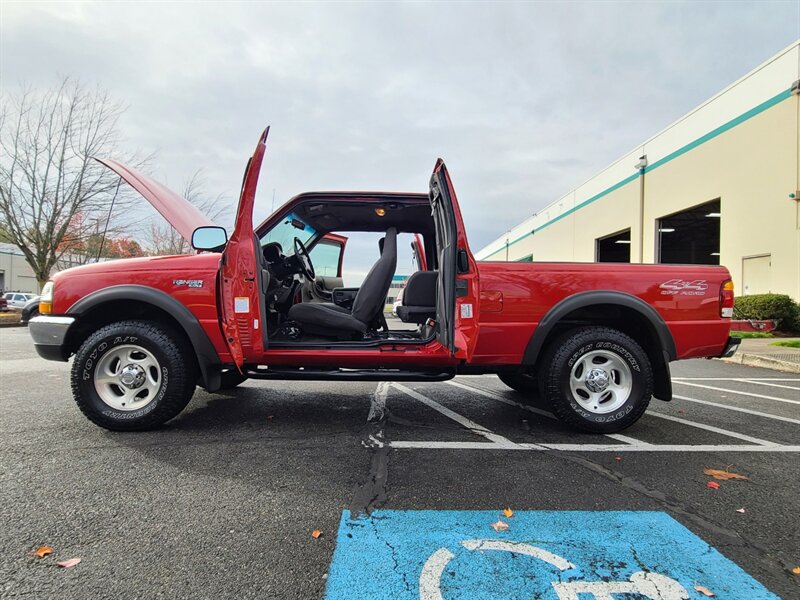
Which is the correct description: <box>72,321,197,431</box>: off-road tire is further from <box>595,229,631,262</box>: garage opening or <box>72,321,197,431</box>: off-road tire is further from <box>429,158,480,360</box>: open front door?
<box>595,229,631,262</box>: garage opening

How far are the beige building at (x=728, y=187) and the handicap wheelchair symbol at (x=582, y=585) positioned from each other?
49.1ft

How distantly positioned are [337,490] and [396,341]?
4.98 feet

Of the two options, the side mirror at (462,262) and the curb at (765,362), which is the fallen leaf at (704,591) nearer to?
the side mirror at (462,262)

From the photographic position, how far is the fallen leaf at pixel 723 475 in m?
2.69

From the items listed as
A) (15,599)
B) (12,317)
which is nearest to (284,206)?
(15,599)

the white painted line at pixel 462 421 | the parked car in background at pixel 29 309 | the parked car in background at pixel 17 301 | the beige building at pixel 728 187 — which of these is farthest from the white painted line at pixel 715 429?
the parked car in background at pixel 17 301

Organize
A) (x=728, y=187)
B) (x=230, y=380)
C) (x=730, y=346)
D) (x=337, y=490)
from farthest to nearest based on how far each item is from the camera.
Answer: (x=728, y=187), (x=230, y=380), (x=730, y=346), (x=337, y=490)

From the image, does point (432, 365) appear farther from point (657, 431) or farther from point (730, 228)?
point (730, 228)

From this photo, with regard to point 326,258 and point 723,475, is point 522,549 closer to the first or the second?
point 723,475

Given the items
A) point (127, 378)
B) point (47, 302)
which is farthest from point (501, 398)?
point (47, 302)

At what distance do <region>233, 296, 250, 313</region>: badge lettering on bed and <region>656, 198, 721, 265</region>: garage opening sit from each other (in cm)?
1811

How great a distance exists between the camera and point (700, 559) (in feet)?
6.06

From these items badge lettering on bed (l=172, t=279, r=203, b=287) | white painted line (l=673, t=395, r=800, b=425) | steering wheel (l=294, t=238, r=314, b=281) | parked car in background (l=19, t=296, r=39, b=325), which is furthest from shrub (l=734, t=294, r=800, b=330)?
parked car in background (l=19, t=296, r=39, b=325)

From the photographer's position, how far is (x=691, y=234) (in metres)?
21.5
